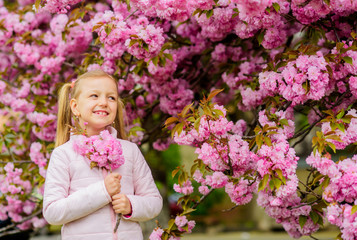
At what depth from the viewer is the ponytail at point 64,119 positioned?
246cm

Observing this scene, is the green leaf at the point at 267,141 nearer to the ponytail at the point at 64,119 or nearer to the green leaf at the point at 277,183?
the green leaf at the point at 277,183

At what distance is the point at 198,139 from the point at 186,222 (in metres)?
0.66

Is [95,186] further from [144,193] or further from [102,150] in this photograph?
[144,193]

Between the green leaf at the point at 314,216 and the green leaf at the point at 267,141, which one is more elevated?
the green leaf at the point at 267,141

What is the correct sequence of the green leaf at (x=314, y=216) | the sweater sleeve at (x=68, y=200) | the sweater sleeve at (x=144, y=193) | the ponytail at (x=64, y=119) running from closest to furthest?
the sweater sleeve at (x=68, y=200) < the sweater sleeve at (x=144, y=193) < the ponytail at (x=64, y=119) < the green leaf at (x=314, y=216)

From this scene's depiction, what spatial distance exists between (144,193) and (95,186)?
12.2 inches

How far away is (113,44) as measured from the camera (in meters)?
3.03

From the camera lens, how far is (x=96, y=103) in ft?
7.39

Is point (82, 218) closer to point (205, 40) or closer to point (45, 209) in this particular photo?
point (45, 209)

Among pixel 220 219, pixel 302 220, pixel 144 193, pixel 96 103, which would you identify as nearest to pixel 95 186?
pixel 144 193

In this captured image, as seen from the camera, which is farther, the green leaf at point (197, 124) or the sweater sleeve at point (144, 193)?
the green leaf at point (197, 124)

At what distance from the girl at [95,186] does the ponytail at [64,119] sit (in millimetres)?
56

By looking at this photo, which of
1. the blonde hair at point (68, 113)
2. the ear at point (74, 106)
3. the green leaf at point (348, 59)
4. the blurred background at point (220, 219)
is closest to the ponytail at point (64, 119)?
the blonde hair at point (68, 113)

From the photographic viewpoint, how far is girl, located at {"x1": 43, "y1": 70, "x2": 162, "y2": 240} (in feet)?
6.79
